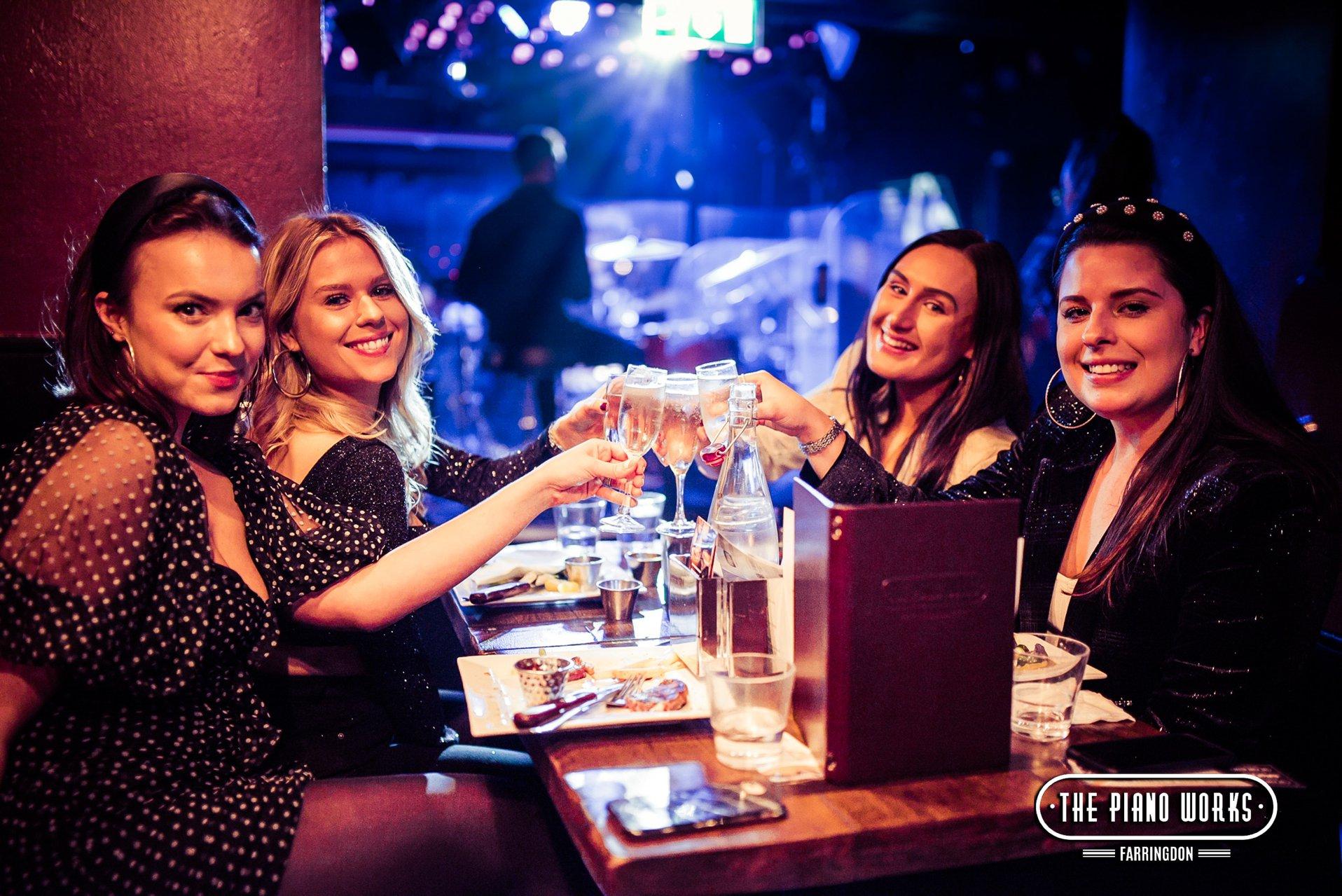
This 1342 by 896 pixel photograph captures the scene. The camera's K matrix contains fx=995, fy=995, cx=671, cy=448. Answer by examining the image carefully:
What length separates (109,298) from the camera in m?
1.52

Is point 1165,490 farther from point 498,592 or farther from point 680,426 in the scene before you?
point 498,592

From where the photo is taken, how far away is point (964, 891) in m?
1.42

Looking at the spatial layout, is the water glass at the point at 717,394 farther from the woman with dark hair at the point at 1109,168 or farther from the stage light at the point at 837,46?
the stage light at the point at 837,46

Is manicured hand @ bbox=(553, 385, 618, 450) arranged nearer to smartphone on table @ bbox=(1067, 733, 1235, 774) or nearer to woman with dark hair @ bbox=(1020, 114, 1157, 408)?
smartphone on table @ bbox=(1067, 733, 1235, 774)

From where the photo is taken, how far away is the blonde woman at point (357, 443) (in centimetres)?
178

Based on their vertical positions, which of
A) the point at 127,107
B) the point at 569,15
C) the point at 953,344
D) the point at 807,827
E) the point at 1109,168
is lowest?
the point at 807,827

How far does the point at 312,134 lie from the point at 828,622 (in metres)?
2.23

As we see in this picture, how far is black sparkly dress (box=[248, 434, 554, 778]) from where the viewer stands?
68.6 inches

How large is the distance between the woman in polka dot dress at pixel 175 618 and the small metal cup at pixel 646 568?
0.46 metres

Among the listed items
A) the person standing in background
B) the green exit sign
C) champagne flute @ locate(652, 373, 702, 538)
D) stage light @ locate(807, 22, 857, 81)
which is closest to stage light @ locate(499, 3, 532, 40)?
the person standing in background

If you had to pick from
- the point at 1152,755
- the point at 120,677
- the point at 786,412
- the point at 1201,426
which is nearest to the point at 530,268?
the point at 786,412

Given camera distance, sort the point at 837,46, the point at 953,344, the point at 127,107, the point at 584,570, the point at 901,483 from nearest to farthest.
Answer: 1. the point at 584,570
2. the point at 901,483
3. the point at 127,107
4. the point at 953,344
5. the point at 837,46

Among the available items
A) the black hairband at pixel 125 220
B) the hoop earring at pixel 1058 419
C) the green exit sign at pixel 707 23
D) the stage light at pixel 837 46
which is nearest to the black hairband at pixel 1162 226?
the hoop earring at pixel 1058 419

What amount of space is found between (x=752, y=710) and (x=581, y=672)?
1.25 ft
